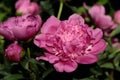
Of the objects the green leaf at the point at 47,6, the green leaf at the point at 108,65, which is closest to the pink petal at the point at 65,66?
the green leaf at the point at 108,65

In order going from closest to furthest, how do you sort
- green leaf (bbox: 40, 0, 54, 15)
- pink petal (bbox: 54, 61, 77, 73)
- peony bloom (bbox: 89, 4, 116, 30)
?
pink petal (bbox: 54, 61, 77, 73) < peony bloom (bbox: 89, 4, 116, 30) < green leaf (bbox: 40, 0, 54, 15)

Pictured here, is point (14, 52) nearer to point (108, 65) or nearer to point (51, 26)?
point (51, 26)

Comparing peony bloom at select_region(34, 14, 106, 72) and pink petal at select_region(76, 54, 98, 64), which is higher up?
peony bloom at select_region(34, 14, 106, 72)

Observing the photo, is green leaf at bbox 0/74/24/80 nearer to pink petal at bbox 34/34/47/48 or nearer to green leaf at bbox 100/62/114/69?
pink petal at bbox 34/34/47/48

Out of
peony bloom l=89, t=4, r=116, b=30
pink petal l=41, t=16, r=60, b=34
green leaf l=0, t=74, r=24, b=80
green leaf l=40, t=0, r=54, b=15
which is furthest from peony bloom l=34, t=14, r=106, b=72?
green leaf l=40, t=0, r=54, b=15

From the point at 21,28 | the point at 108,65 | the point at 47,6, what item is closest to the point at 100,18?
the point at 108,65

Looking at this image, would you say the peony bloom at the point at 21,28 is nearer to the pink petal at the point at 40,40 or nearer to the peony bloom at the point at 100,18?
the pink petal at the point at 40,40

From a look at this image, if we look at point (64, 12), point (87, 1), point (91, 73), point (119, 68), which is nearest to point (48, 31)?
point (91, 73)

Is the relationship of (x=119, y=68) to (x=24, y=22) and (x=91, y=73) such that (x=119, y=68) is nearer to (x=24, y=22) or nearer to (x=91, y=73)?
(x=91, y=73)
